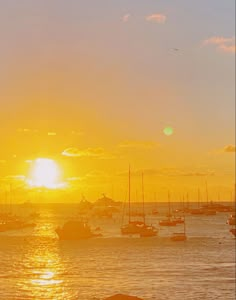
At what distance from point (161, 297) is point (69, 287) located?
9.13m

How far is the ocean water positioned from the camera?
4616 cm

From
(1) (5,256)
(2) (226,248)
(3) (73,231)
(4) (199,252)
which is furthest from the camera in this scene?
(3) (73,231)

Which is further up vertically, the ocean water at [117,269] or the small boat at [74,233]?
the small boat at [74,233]

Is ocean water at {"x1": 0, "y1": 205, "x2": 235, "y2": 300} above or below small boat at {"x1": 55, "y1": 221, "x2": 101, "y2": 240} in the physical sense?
below

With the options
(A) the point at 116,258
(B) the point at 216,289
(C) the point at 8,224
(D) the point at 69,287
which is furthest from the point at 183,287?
(C) the point at 8,224

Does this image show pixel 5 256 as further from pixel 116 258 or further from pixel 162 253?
pixel 162 253

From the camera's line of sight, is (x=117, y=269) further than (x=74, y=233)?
No

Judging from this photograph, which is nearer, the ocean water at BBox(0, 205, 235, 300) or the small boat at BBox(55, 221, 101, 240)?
the ocean water at BBox(0, 205, 235, 300)

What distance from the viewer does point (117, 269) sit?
60844mm

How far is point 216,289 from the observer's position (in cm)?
4762

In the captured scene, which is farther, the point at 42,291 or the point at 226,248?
the point at 226,248

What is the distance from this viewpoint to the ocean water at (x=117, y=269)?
151 ft

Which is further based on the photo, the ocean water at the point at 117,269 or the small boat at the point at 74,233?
the small boat at the point at 74,233

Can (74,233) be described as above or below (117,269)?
above
